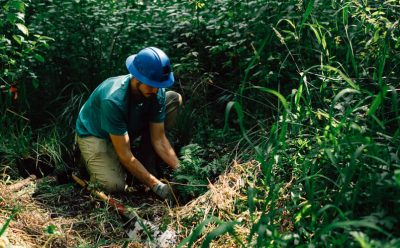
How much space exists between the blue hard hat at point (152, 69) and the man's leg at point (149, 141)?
0.71 meters

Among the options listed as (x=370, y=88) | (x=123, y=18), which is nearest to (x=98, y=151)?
(x=123, y=18)

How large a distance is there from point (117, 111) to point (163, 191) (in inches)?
25.3

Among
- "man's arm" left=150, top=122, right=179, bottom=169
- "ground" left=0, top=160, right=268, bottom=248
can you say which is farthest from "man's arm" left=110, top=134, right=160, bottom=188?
"man's arm" left=150, top=122, right=179, bottom=169

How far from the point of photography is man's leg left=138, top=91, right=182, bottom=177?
3949 millimetres

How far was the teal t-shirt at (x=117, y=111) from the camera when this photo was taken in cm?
344

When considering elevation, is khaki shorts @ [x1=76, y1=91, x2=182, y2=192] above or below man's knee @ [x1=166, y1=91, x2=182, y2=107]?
below

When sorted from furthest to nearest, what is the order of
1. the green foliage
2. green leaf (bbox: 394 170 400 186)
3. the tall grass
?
1. the green foliage
2. the tall grass
3. green leaf (bbox: 394 170 400 186)

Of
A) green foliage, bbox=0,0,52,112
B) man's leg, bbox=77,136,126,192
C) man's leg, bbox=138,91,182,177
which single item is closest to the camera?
green foliage, bbox=0,0,52,112

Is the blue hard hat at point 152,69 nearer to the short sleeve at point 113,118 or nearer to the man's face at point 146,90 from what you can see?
the man's face at point 146,90

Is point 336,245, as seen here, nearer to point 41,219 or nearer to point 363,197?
point 363,197

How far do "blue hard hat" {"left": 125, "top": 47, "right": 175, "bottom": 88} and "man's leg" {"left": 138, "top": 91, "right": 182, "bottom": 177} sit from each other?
2.32 ft

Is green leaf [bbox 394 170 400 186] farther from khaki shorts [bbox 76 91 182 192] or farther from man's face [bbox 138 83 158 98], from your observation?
khaki shorts [bbox 76 91 182 192]

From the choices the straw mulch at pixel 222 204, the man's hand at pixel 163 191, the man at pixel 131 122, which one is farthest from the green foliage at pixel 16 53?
the straw mulch at pixel 222 204

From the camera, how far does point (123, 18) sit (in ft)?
15.0
